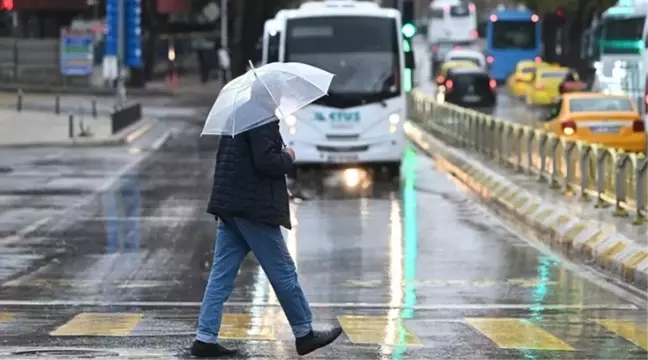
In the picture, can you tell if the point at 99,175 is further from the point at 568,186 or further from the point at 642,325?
the point at 642,325

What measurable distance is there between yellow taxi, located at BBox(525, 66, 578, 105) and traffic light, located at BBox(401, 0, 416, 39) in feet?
71.2

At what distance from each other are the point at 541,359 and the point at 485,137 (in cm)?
1899

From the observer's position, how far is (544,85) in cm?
5216

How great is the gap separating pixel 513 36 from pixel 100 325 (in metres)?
62.9

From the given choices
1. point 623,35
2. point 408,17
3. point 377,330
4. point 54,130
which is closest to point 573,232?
point 377,330

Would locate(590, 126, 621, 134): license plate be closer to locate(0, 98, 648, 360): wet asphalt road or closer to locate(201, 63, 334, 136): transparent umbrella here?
locate(0, 98, 648, 360): wet asphalt road

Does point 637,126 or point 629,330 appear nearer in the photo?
point 629,330

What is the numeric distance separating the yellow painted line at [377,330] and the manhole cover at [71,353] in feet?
5.87

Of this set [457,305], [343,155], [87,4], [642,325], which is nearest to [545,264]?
[457,305]

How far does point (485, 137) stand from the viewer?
27359mm

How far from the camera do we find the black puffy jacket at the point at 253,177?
27.1 feet

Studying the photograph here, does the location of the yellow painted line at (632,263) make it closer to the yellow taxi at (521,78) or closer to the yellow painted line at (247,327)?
the yellow painted line at (247,327)

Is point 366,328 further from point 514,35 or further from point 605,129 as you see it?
A: point 514,35

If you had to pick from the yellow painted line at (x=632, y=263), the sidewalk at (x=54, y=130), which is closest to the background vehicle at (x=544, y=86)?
the sidewalk at (x=54, y=130)
